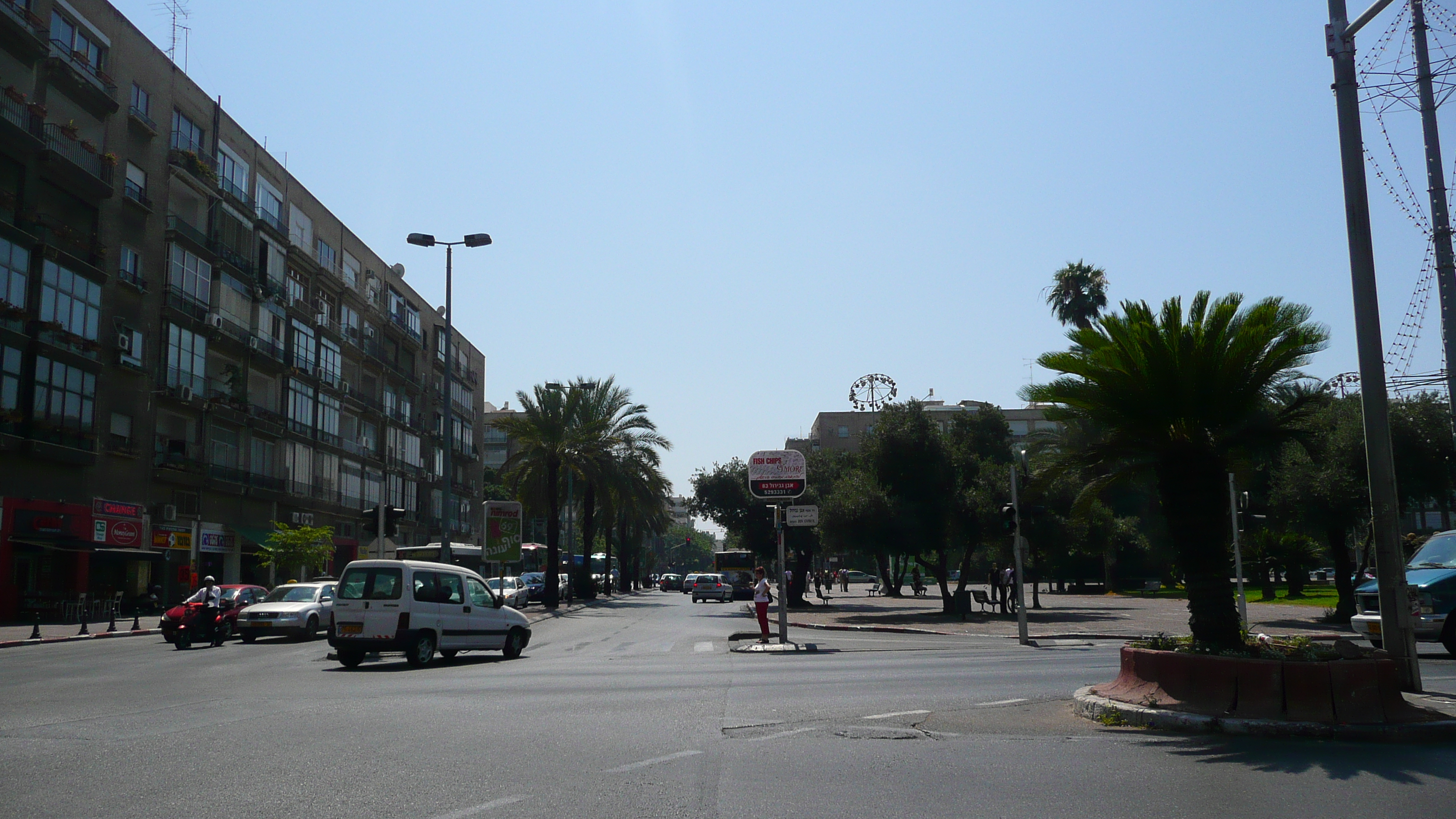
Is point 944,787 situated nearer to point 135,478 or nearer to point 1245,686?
point 1245,686

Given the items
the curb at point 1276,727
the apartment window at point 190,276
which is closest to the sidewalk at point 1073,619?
the curb at point 1276,727

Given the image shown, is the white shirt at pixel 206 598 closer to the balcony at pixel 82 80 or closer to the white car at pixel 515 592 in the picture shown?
the white car at pixel 515 592

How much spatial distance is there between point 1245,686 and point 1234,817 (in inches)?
143

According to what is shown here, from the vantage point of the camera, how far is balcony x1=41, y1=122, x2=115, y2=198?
Answer: 110ft

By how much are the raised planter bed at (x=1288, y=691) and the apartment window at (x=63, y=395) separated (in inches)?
1331

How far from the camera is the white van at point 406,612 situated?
687 inches

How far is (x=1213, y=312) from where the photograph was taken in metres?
11.0

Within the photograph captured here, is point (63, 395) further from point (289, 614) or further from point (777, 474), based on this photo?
point (777, 474)

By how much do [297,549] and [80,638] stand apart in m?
11.9

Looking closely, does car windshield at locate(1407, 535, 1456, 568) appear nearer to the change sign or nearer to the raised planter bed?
the raised planter bed

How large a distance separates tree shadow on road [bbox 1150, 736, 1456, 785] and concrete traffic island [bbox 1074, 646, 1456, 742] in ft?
0.51

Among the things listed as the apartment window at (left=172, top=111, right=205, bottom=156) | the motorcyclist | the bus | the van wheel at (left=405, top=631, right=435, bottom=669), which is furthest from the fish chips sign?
the bus

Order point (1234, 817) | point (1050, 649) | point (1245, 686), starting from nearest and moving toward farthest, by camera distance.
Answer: point (1234, 817) → point (1245, 686) → point (1050, 649)

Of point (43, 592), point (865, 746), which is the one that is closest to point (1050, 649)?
point (865, 746)
